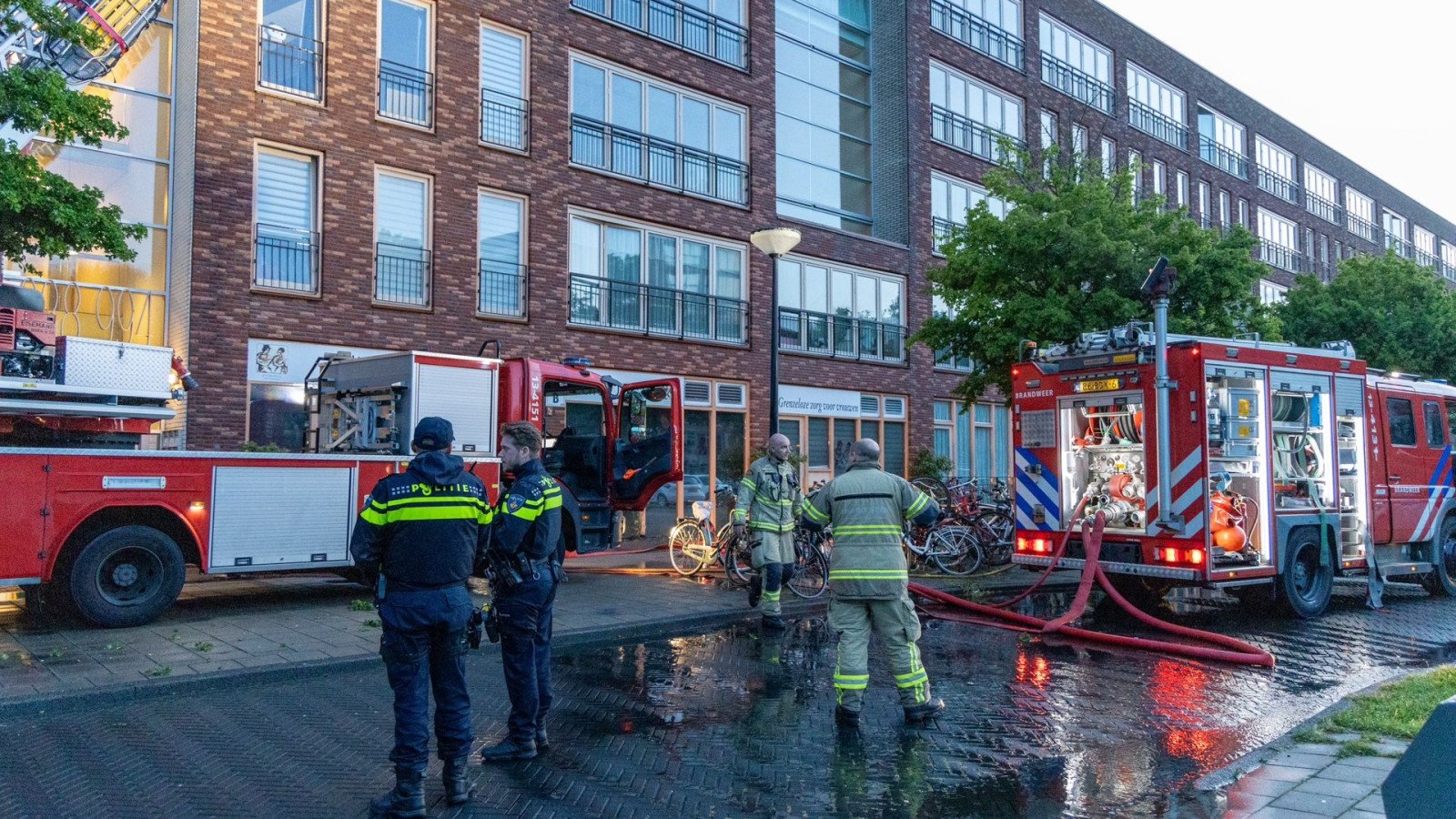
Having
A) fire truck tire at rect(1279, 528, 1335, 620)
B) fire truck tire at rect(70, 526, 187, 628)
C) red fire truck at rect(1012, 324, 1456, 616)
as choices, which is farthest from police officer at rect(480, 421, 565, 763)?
fire truck tire at rect(1279, 528, 1335, 620)

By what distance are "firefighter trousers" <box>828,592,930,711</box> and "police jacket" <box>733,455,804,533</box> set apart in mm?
3235

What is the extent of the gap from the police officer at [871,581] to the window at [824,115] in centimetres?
1669

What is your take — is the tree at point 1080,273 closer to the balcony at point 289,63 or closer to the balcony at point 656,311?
the balcony at point 656,311

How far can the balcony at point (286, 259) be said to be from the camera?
1477 centimetres

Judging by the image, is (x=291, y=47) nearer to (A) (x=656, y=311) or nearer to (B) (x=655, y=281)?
(B) (x=655, y=281)

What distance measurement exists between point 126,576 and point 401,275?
811cm

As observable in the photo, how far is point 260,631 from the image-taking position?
877 centimetres

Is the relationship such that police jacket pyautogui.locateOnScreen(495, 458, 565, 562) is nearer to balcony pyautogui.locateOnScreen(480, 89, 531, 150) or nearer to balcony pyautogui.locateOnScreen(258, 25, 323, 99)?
balcony pyautogui.locateOnScreen(258, 25, 323, 99)

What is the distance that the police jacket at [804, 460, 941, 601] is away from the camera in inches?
252

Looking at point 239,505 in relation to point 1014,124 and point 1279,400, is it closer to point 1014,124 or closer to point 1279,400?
point 1279,400

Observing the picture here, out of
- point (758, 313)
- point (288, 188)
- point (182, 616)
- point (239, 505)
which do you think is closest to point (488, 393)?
point (239, 505)

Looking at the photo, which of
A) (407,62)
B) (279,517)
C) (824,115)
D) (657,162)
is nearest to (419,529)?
(279,517)

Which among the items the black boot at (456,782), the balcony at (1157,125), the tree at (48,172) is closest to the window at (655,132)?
the tree at (48,172)

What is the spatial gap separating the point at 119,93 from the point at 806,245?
511 inches
